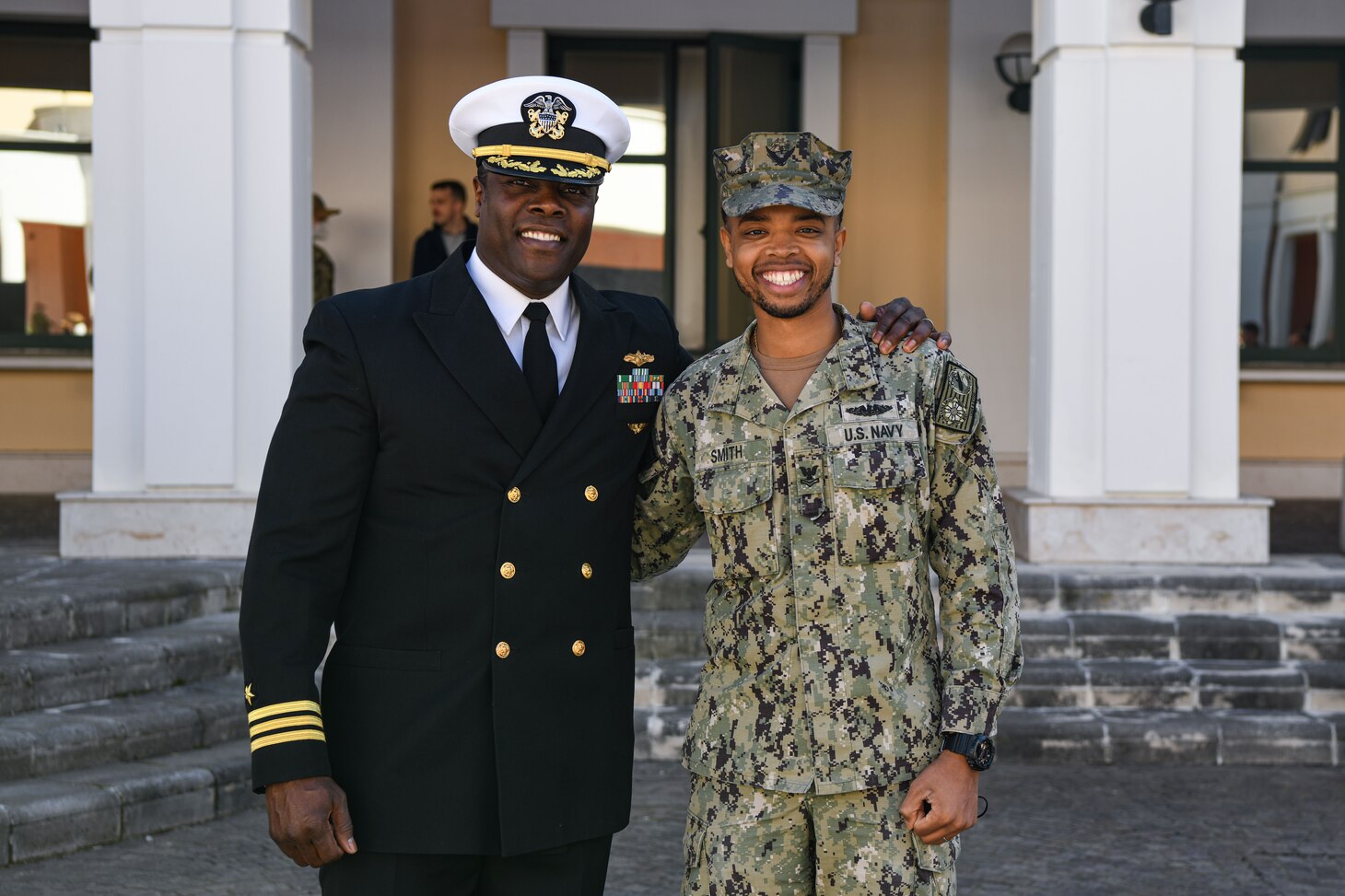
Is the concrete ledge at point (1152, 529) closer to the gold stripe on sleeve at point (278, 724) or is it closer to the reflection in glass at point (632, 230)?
the reflection in glass at point (632, 230)

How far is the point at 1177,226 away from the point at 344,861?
5630 mm

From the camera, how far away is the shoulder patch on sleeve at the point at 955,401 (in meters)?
2.77

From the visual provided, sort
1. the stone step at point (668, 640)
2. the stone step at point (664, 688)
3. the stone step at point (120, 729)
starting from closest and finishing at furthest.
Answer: the stone step at point (120, 729), the stone step at point (664, 688), the stone step at point (668, 640)

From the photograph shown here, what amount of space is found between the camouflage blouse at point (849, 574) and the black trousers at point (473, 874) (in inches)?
10.8

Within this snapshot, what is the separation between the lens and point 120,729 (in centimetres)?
546

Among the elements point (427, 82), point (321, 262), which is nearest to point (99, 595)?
point (321, 262)

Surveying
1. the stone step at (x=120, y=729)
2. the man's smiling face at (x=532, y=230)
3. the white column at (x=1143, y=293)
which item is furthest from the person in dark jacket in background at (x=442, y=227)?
the man's smiling face at (x=532, y=230)

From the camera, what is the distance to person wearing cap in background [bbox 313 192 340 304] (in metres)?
9.71

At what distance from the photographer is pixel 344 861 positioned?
8.70ft

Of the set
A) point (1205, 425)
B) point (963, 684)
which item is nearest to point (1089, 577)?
point (1205, 425)

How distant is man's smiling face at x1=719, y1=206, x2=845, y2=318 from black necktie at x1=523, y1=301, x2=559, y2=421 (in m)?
0.37

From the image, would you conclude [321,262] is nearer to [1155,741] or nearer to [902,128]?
[902,128]

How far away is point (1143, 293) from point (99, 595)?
15.4ft

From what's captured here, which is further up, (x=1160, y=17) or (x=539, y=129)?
(x=1160, y=17)
